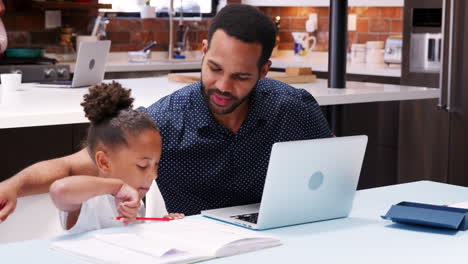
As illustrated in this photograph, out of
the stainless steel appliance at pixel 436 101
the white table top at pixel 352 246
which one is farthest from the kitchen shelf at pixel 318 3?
the white table top at pixel 352 246

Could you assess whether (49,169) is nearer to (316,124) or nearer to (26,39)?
(316,124)

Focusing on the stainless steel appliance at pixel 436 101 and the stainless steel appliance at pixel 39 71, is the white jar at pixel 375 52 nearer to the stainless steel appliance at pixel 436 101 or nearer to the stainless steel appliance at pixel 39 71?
the stainless steel appliance at pixel 436 101

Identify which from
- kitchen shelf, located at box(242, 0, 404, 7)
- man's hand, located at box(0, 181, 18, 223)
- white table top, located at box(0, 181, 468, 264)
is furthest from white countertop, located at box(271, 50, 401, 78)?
man's hand, located at box(0, 181, 18, 223)

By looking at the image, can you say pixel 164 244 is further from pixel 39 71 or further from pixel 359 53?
pixel 359 53

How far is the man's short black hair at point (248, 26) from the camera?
211cm

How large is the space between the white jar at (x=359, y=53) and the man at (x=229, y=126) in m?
3.49

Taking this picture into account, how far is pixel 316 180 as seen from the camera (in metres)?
1.84

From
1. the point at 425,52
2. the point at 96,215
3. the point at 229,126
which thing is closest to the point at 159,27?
the point at 425,52

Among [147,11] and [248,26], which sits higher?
[147,11]

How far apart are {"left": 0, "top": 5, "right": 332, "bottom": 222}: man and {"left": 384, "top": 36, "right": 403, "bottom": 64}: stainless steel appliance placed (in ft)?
10.3

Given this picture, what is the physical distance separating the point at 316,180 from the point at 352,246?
20cm

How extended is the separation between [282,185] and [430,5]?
3365 mm

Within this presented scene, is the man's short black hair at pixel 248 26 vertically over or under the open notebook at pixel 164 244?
over

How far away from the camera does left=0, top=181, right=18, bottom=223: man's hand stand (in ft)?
Answer: 5.80
